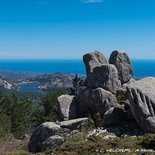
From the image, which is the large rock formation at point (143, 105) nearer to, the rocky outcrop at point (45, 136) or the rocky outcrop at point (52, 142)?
the rocky outcrop at point (45, 136)

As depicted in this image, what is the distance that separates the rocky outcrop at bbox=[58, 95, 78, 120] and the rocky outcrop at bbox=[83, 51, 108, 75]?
4.09 m

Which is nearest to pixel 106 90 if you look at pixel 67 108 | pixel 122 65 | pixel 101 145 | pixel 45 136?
pixel 67 108

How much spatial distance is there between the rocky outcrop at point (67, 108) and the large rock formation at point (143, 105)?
6.31m

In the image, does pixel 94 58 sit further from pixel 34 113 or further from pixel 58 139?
pixel 34 113

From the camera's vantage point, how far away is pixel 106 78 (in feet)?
99.8

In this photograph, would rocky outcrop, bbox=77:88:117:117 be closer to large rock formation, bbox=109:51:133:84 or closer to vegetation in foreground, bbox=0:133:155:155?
large rock formation, bbox=109:51:133:84

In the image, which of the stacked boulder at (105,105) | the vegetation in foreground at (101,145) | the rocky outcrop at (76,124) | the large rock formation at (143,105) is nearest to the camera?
the vegetation in foreground at (101,145)

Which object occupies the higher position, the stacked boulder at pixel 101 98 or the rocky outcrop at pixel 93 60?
the rocky outcrop at pixel 93 60

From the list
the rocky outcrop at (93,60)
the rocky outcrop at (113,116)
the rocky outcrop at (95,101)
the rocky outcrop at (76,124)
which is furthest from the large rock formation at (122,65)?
the rocky outcrop at (76,124)

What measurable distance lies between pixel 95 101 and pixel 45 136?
197 inches

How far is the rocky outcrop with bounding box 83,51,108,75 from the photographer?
3434 cm

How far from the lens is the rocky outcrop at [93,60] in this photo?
1352 inches

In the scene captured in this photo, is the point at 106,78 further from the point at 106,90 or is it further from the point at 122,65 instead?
the point at 122,65

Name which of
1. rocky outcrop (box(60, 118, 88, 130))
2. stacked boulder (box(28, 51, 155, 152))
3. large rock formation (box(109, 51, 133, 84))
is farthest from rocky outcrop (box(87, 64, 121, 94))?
rocky outcrop (box(60, 118, 88, 130))
